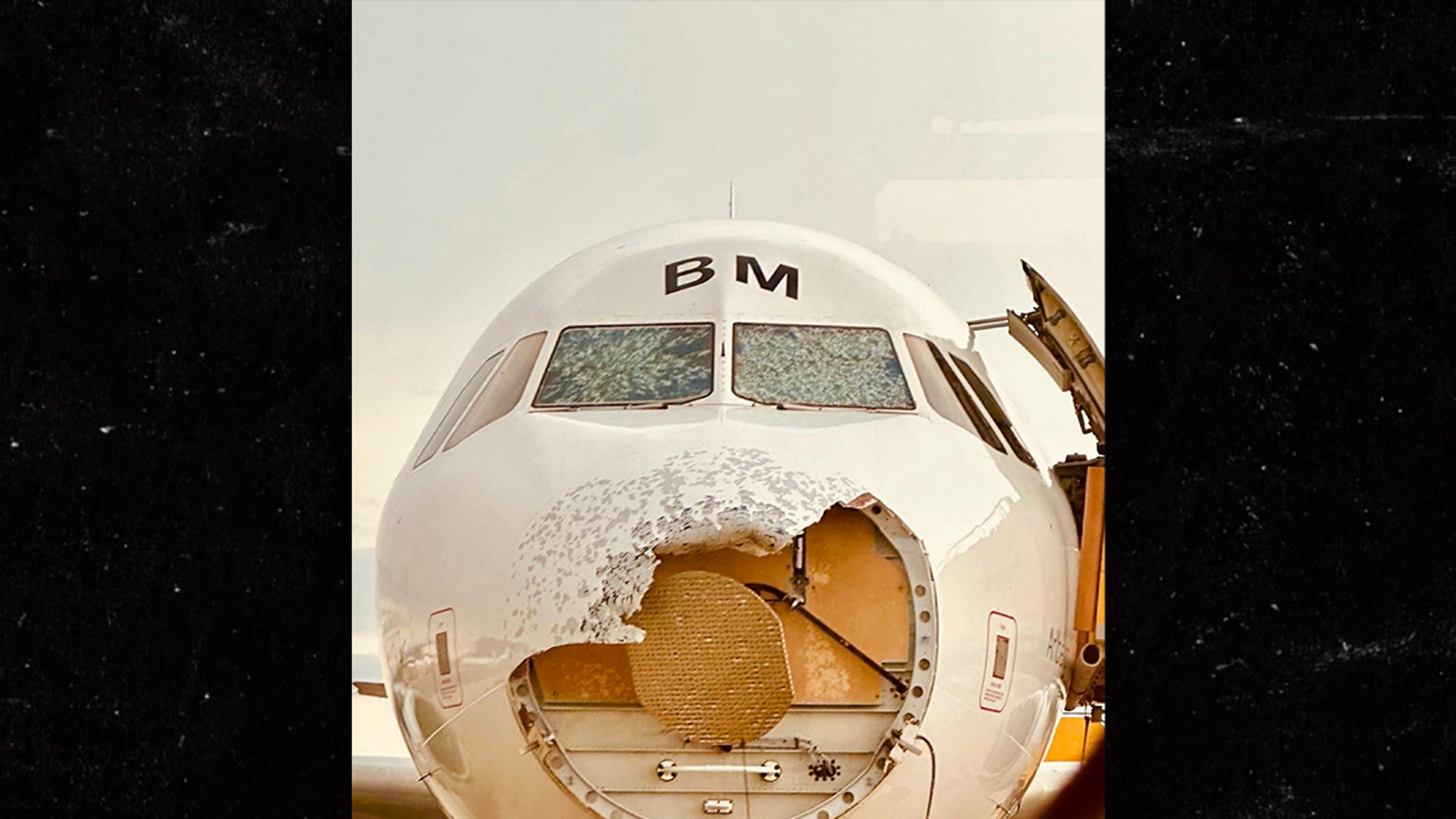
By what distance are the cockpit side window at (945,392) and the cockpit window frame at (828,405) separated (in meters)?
0.05

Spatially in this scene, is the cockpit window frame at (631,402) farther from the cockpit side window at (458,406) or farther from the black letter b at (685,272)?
the cockpit side window at (458,406)

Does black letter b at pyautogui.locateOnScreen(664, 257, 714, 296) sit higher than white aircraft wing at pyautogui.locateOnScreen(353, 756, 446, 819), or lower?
higher

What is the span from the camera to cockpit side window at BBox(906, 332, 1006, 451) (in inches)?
159

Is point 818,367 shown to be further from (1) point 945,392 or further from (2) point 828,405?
(1) point 945,392

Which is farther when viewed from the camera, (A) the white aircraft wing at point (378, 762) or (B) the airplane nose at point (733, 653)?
(A) the white aircraft wing at point (378, 762)

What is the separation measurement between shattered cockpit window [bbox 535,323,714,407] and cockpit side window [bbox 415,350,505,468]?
0.97 feet

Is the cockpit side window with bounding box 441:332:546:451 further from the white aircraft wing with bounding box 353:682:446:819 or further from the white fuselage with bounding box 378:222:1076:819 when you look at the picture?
the white aircraft wing with bounding box 353:682:446:819

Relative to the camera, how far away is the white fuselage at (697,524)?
3.35 m

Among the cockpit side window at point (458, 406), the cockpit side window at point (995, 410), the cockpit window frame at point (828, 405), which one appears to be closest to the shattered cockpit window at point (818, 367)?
the cockpit window frame at point (828, 405)

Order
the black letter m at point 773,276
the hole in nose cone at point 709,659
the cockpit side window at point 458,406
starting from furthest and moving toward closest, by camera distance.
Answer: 1. the cockpit side window at point 458,406
2. the black letter m at point 773,276
3. the hole in nose cone at point 709,659

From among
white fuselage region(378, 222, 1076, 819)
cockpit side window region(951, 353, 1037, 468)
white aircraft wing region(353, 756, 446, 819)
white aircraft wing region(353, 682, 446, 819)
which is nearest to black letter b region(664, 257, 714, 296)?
white fuselage region(378, 222, 1076, 819)
